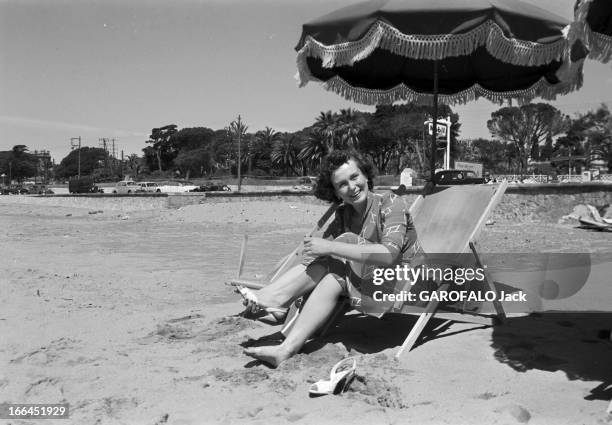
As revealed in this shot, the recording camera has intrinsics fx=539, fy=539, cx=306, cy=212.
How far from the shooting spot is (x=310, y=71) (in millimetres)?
5098

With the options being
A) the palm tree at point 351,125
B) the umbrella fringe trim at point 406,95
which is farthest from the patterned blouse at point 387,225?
the palm tree at point 351,125

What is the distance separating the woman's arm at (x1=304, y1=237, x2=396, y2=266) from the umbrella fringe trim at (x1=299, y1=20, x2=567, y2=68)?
1520mm

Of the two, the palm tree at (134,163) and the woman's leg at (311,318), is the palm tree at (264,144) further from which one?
the woman's leg at (311,318)

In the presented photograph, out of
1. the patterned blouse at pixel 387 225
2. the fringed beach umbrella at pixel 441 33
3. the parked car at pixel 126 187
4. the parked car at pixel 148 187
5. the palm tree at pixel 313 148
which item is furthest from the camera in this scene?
the palm tree at pixel 313 148

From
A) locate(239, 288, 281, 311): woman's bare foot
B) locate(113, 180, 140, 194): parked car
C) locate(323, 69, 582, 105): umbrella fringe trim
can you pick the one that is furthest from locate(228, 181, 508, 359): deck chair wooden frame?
locate(113, 180, 140, 194): parked car

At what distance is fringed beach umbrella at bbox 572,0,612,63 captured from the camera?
8.54 feet

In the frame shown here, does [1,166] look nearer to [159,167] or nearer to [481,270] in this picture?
[159,167]

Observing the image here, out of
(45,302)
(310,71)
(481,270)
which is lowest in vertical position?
(45,302)

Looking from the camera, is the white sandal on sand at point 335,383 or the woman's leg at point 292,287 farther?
the woman's leg at point 292,287

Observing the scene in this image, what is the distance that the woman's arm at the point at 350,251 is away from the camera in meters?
2.94

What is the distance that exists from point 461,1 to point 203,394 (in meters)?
2.97

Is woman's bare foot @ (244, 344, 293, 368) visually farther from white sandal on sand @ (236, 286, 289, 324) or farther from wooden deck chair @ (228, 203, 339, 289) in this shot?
wooden deck chair @ (228, 203, 339, 289)

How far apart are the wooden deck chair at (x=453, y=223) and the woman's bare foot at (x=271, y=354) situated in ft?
2.10

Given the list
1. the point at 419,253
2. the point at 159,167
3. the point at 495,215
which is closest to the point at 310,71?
the point at 419,253
